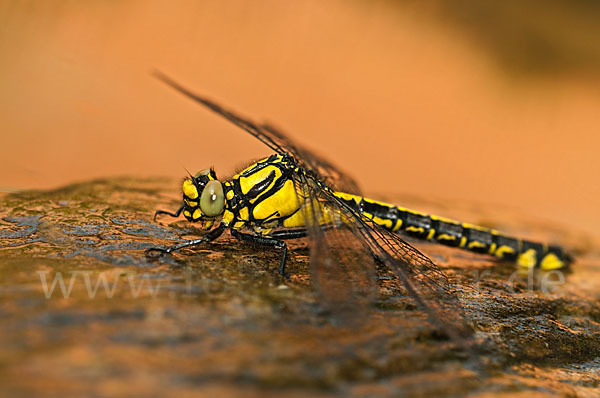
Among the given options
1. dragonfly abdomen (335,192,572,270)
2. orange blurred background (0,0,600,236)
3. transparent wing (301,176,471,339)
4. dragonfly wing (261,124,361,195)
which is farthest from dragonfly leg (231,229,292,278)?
orange blurred background (0,0,600,236)

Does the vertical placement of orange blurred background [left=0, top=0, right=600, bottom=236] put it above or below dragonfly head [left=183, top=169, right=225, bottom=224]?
above

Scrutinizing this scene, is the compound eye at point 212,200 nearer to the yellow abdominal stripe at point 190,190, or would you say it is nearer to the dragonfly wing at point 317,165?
the yellow abdominal stripe at point 190,190

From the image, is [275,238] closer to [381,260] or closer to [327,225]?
[327,225]

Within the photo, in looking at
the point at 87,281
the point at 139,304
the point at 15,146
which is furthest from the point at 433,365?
the point at 15,146

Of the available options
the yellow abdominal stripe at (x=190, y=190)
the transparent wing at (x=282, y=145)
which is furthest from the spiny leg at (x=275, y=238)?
the transparent wing at (x=282, y=145)

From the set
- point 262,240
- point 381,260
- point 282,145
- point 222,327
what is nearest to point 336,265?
point 381,260

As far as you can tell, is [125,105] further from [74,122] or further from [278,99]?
[278,99]

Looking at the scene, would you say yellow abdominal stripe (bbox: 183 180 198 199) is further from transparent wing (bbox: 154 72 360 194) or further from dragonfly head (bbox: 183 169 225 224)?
transparent wing (bbox: 154 72 360 194)

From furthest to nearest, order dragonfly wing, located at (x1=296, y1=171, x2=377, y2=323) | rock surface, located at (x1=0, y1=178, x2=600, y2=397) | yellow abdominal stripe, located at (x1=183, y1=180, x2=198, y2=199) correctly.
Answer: yellow abdominal stripe, located at (x1=183, y1=180, x2=198, y2=199) → dragonfly wing, located at (x1=296, y1=171, x2=377, y2=323) → rock surface, located at (x1=0, y1=178, x2=600, y2=397)
